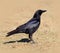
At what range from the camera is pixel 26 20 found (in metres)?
15.0

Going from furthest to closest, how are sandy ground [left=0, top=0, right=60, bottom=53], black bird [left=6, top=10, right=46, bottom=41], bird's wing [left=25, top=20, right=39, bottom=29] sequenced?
bird's wing [left=25, top=20, right=39, bottom=29] < black bird [left=6, top=10, right=46, bottom=41] < sandy ground [left=0, top=0, right=60, bottom=53]

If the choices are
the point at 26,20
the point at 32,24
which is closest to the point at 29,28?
the point at 32,24

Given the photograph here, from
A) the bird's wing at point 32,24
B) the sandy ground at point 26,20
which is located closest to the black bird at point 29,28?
the bird's wing at point 32,24

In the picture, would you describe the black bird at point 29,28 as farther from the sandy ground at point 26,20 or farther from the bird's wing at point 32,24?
the sandy ground at point 26,20

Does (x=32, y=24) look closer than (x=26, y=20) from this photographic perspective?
Yes

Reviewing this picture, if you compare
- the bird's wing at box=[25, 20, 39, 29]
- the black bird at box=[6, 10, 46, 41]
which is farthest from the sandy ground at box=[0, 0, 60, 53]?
the bird's wing at box=[25, 20, 39, 29]

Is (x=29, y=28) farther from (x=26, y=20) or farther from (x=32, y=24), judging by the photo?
(x=26, y=20)

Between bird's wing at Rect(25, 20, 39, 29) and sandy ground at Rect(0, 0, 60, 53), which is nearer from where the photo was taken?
sandy ground at Rect(0, 0, 60, 53)

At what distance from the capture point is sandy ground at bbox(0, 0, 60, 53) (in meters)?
11.6

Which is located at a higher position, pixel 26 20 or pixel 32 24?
pixel 32 24

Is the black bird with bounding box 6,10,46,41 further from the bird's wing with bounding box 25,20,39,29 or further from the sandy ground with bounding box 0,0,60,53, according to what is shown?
the sandy ground with bounding box 0,0,60,53

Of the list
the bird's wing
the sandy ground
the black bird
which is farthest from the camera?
the bird's wing

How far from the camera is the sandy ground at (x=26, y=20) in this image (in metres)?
11.6

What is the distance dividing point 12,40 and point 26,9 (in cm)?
461
